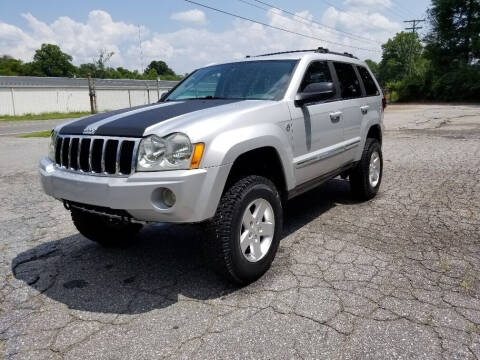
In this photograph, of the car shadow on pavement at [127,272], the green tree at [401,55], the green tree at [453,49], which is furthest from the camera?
the green tree at [401,55]

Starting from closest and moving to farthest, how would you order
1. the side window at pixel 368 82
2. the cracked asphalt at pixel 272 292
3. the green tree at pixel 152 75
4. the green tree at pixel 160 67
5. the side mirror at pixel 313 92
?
the cracked asphalt at pixel 272 292 < the side mirror at pixel 313 92 < the side window at pixel 368 82 < the green tree at pixel 152 75 < the green tree at pixel 160 67

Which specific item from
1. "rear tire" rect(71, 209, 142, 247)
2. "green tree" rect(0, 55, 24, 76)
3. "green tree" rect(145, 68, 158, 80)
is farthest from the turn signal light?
"green tree" rect(0, 55, 24, 76)

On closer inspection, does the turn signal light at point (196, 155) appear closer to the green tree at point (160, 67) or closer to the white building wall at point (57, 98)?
the white building wall at point (57, 98)

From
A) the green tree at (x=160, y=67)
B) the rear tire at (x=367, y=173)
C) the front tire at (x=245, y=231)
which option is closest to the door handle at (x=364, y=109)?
the rear tire at (x=367, y=173)

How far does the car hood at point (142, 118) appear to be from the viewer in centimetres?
298

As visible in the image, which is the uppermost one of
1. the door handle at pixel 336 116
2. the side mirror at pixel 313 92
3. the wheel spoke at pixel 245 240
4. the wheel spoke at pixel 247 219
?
the side mirror at pixel 313 92

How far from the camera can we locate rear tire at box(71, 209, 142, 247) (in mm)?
3970

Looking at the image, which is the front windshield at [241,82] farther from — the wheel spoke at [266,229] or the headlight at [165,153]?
the headlight at [165,153]

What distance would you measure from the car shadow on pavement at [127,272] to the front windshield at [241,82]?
58.8 inches

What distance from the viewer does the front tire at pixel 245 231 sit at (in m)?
2.98

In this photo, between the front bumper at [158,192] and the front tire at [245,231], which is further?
the front tire at [245,231]

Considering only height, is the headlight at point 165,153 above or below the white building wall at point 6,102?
below

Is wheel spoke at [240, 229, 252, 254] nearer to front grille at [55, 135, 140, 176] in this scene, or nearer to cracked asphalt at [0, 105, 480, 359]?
cracked asphalt at [0, 105, 480, 359]

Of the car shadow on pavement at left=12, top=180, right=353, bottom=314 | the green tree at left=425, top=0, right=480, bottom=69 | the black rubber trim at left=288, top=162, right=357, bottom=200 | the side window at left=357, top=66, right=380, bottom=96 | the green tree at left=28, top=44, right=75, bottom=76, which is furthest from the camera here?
the green tree at left=28, top=44, right=75, bottom=76
